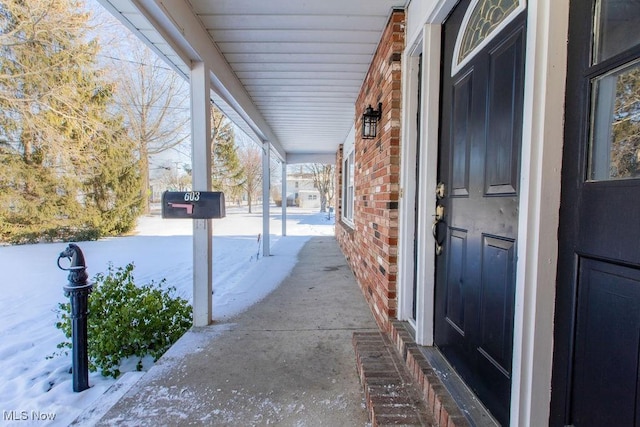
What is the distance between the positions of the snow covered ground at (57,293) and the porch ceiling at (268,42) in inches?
93.2

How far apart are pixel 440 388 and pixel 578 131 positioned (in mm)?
1212

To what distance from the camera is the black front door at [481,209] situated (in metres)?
1.10

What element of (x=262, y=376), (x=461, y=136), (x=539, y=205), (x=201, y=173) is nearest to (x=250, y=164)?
(x=201, y=173)

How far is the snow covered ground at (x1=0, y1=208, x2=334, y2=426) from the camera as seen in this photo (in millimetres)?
1890

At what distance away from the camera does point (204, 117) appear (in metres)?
2.48

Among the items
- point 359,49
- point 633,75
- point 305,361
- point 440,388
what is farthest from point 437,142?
point 305,361

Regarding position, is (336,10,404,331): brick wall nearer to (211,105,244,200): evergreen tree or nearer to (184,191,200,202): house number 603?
(184,191,200,202): house number 603

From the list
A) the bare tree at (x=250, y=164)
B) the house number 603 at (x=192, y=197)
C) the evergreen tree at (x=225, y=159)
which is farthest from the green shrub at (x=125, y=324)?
the bare tree at (x=250, y=164)

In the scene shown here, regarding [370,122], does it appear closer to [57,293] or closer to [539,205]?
[539,205]

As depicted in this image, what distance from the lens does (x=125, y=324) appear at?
2289 millimetres

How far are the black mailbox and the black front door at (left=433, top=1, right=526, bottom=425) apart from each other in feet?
5.63

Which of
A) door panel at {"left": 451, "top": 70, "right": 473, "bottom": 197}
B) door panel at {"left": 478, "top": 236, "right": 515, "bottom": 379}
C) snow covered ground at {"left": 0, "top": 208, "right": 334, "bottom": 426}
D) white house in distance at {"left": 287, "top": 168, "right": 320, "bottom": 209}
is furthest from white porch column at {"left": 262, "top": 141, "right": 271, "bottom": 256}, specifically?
white house in distance at {"left": 287, "top": 168, "right": 320, "bottom": 209}

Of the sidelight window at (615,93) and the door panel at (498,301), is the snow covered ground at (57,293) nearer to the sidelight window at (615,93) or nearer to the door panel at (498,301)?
the door panel at (498,301)

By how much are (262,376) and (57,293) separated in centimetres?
428
